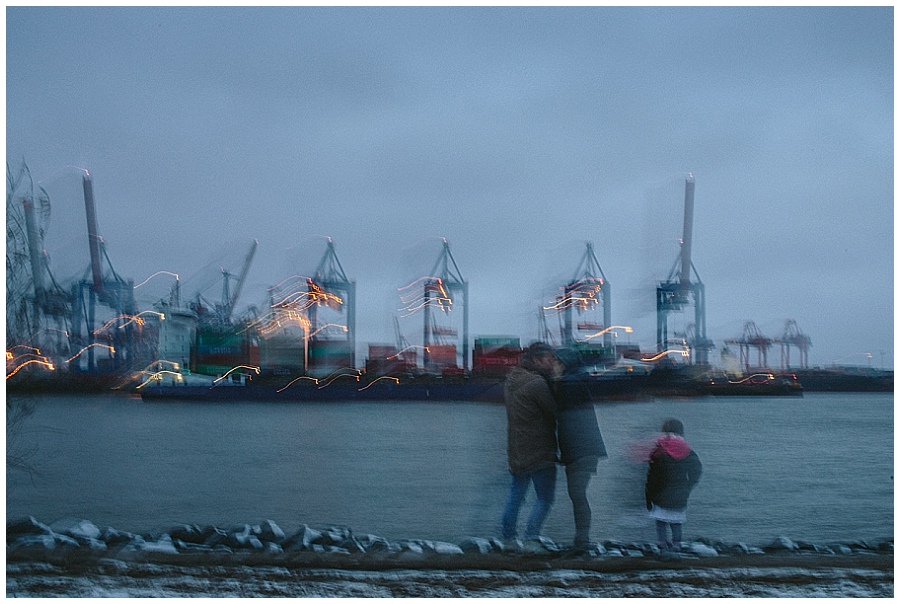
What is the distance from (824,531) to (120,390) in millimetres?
29349

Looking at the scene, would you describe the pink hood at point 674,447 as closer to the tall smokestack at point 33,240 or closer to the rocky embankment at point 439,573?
the rocky embankment at point 439,573

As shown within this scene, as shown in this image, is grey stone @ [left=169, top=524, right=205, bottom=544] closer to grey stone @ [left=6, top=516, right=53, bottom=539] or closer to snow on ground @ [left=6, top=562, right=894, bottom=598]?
grey stone @ [left=6, top=516, right=53, bottom=539]

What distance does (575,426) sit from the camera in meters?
2.51

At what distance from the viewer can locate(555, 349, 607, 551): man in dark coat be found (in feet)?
8.21

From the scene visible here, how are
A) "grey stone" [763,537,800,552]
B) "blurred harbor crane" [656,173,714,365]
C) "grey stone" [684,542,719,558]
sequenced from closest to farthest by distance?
"grey stone" [684,542,719,558], "grey stone" [763,537,800,552], "blurred harbor crane" [656,173,714,365]

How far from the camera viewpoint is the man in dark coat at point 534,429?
8.29ft

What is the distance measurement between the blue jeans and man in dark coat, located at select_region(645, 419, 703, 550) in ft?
1.07

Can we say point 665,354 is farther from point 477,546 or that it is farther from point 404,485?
point 477,546

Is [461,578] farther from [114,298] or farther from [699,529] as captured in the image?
[114,298]

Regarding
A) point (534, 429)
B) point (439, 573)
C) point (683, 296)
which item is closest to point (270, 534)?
point (439, 573)

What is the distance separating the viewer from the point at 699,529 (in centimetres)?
397

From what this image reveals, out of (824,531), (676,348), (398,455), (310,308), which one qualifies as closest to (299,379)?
(310,308)

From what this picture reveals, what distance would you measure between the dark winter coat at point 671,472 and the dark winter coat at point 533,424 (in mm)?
354

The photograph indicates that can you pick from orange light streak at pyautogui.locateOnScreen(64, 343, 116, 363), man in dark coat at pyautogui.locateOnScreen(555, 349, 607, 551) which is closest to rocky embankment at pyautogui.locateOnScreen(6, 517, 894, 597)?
man in dark coat at pyautogui.locateOnScreen(555, 349, 607, 551)
